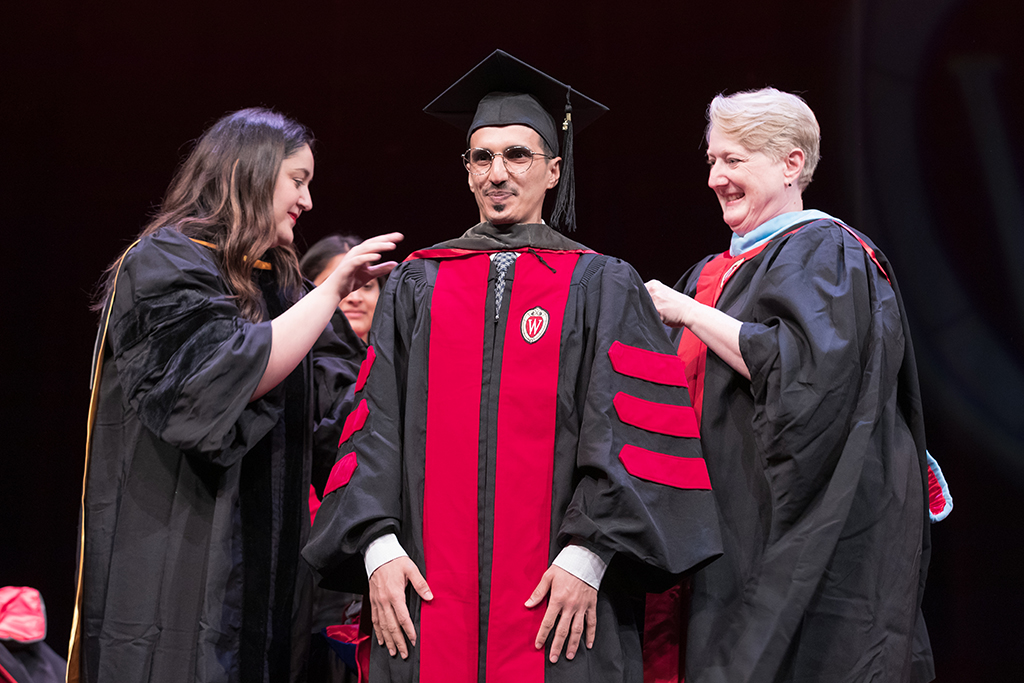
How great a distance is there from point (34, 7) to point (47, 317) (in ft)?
4.56

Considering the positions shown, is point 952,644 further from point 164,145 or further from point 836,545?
point 164,145

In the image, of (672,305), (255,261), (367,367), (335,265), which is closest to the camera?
(367,367)

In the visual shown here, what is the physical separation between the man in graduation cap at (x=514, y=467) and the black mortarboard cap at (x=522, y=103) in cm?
4

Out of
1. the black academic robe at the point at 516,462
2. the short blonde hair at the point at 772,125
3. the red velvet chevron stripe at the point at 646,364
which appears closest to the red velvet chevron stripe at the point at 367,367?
the black academic robe at the point at 516,462

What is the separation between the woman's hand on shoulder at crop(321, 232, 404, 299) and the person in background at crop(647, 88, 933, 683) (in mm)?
723

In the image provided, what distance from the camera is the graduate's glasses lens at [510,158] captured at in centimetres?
205

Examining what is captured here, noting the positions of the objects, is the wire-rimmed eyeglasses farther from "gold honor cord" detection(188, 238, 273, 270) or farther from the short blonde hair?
"gold honor cord" detection(188, 238, 273, 270)

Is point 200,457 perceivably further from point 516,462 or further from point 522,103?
point 522,103

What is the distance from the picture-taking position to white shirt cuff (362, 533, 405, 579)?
180 centimetres

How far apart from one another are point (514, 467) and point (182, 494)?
3.24ft

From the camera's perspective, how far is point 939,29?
341cm

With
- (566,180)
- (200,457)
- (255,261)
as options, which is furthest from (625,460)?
A: (255,261)

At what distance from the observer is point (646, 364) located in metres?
1.91

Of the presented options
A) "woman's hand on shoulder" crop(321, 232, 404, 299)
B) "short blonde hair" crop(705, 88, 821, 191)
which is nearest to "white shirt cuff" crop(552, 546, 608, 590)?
"woman's hand on shoulder" crop(321, 232, 404, 299)
